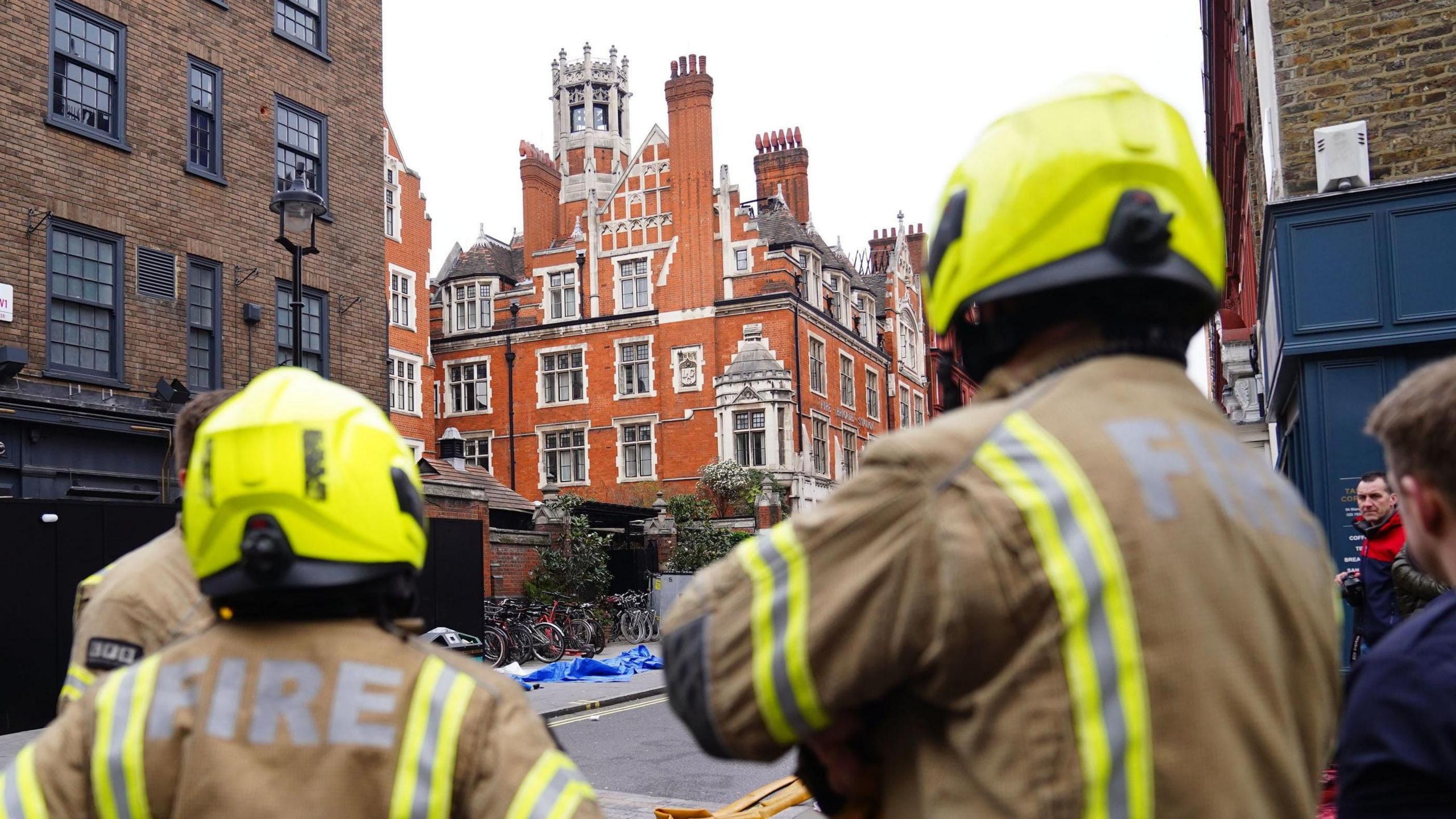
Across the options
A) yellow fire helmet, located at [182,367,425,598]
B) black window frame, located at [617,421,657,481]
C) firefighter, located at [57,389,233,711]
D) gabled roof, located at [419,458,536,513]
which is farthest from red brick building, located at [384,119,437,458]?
yellow fire helmet, located at [182,367,425,598]

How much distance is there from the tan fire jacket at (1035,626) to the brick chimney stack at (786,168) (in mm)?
45623

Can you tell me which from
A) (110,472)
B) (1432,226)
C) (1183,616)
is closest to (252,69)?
(110,472)

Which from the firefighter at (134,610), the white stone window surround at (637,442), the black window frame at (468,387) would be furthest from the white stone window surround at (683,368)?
the firefighter at (134,610)

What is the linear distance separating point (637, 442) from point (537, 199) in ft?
37.6

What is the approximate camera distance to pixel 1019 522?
136 cm

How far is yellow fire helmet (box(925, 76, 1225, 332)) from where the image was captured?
1.51 metres

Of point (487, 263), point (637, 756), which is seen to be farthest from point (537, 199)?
point (637, 756)

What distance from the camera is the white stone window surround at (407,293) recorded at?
37969 millimetres

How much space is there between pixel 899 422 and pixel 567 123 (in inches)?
972

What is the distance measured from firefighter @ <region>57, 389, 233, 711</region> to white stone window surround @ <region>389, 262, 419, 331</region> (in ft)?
118

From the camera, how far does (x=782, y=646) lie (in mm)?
1392

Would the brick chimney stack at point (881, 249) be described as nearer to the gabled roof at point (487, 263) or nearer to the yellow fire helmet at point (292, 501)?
the gabled roof at point (487, 263)

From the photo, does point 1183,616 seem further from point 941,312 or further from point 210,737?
point 210,737

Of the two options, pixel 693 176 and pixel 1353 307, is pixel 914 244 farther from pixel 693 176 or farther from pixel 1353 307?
pixel 1353 307
